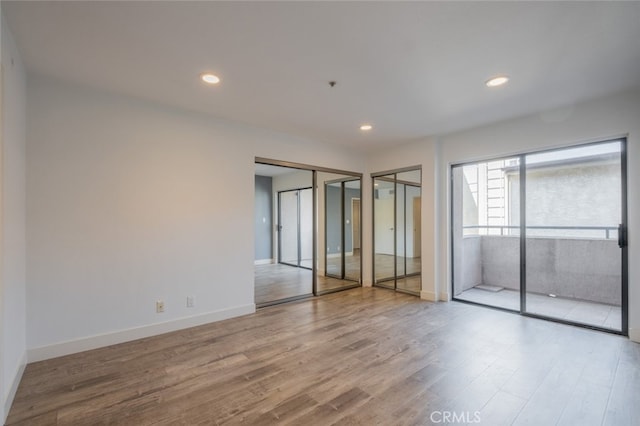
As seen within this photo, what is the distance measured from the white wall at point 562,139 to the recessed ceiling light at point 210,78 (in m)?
3.48

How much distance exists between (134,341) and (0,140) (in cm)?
220

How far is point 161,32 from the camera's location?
6.66 feet

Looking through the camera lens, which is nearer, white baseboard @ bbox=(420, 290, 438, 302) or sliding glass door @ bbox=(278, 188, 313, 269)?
white baseboard @ bbox=(420, 290, 438, 302)

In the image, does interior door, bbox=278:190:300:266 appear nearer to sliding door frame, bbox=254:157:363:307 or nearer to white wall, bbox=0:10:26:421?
sliding door frame, bbox=254:157:363:307

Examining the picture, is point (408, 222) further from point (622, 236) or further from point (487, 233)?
point (622, 236)

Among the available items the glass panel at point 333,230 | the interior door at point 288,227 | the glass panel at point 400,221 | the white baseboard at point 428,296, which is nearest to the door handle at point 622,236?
the white baseboard at point 428,296

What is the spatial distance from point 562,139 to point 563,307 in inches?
85.2

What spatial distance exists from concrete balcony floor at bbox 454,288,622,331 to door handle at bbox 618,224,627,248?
77cm

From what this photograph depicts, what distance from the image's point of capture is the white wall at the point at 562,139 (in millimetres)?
3000

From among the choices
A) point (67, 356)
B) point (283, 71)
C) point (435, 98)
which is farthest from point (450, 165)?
point (67, 356)

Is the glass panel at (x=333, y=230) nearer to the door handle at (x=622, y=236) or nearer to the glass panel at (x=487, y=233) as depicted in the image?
the glass panel at (x=487, y=233)

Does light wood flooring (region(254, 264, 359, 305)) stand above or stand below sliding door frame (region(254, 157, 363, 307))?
below

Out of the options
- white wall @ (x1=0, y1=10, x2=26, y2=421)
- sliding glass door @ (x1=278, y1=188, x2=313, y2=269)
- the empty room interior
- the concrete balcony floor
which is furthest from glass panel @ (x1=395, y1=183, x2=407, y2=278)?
white wall @ (x1=0, y1=10, x2=26, y2=421)

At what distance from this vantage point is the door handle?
10.2ft
